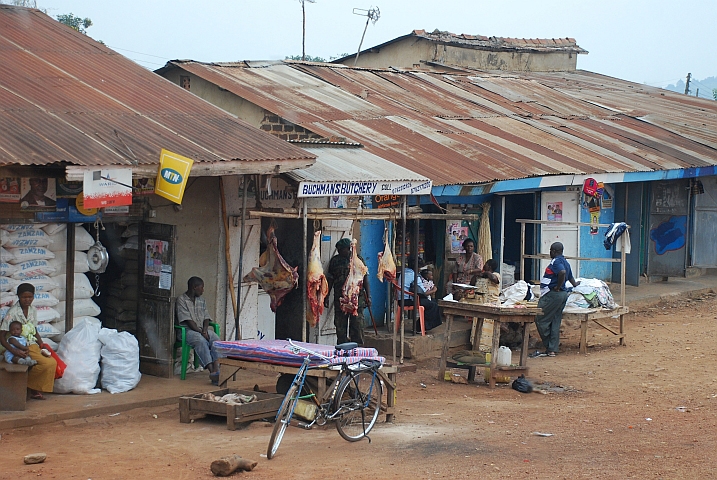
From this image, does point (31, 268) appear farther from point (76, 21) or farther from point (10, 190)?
point (76, 21)

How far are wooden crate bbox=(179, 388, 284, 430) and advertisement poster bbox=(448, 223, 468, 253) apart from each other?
22.9 feet

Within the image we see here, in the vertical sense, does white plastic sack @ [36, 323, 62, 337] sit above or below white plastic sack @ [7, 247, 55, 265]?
below

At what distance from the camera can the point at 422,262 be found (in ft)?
50.2

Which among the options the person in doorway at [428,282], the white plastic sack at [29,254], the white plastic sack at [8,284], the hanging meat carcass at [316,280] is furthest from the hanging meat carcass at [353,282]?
the white plastic sack at [8,284]

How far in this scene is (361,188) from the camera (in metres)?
11.0

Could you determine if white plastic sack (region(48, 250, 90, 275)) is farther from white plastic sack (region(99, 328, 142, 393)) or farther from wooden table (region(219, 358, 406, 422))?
wooden table (region(219, 358, 406, 422))

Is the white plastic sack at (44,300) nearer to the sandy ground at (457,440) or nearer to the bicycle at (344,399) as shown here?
the sandy ground at (457,440)

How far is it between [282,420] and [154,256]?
352cm

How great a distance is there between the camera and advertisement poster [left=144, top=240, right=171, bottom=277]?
10.6 meters

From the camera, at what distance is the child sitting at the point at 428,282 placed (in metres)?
14.2

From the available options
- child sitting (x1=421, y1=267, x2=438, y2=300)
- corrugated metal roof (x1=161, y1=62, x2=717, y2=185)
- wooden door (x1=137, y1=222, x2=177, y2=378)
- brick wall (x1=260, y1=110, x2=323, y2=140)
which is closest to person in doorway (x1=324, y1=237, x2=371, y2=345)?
corrugated metal roof (x1=161, y1=62, x2=717, y2=185)

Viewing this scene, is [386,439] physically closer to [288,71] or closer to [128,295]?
[128,295]

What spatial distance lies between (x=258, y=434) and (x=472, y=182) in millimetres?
5854

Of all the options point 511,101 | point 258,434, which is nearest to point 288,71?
point 511,101
